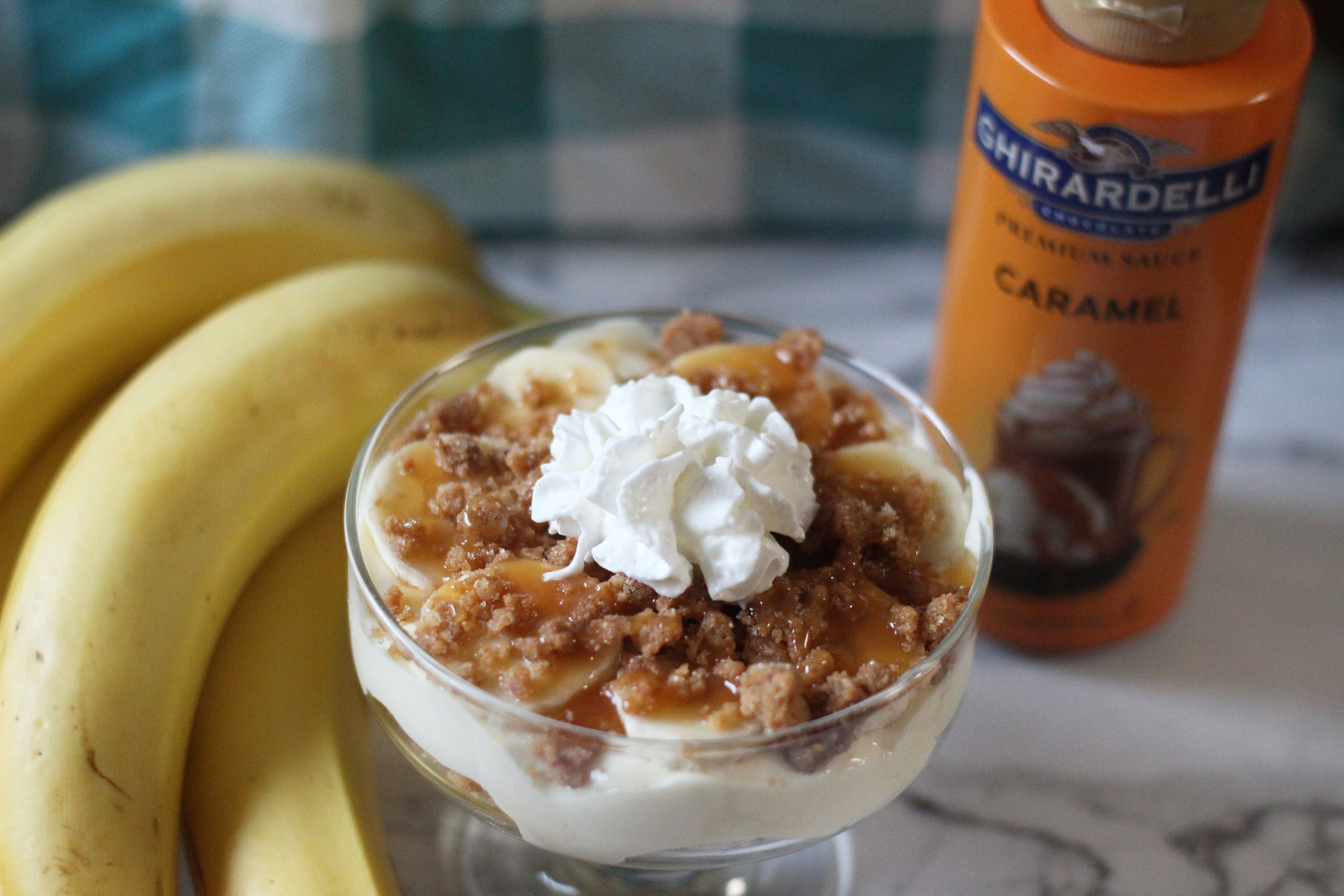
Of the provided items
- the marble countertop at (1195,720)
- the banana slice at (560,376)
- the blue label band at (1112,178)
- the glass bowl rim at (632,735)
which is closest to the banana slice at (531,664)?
the glass bowl rim at (632,735)

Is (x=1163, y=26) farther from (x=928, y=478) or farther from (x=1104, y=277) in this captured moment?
(x=928, y=478)

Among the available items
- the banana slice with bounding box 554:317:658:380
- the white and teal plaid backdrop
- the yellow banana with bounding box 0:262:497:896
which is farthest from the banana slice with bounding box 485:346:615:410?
the white and teal plaid backdrop

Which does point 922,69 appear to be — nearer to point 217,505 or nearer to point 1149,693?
point 1149,693

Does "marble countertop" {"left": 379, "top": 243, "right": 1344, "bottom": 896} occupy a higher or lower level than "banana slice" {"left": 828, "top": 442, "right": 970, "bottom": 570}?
lower

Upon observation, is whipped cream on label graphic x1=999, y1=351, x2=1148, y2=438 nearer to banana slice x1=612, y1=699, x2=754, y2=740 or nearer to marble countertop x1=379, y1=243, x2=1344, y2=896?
marble countertop x1=379, y1=243, x2=1344, y2=896

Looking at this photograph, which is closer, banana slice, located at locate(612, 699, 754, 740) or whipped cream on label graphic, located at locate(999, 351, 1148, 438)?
banana slice, located at locate(612, 699, 754, 740)

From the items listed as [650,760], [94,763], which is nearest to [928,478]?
[650,760]
